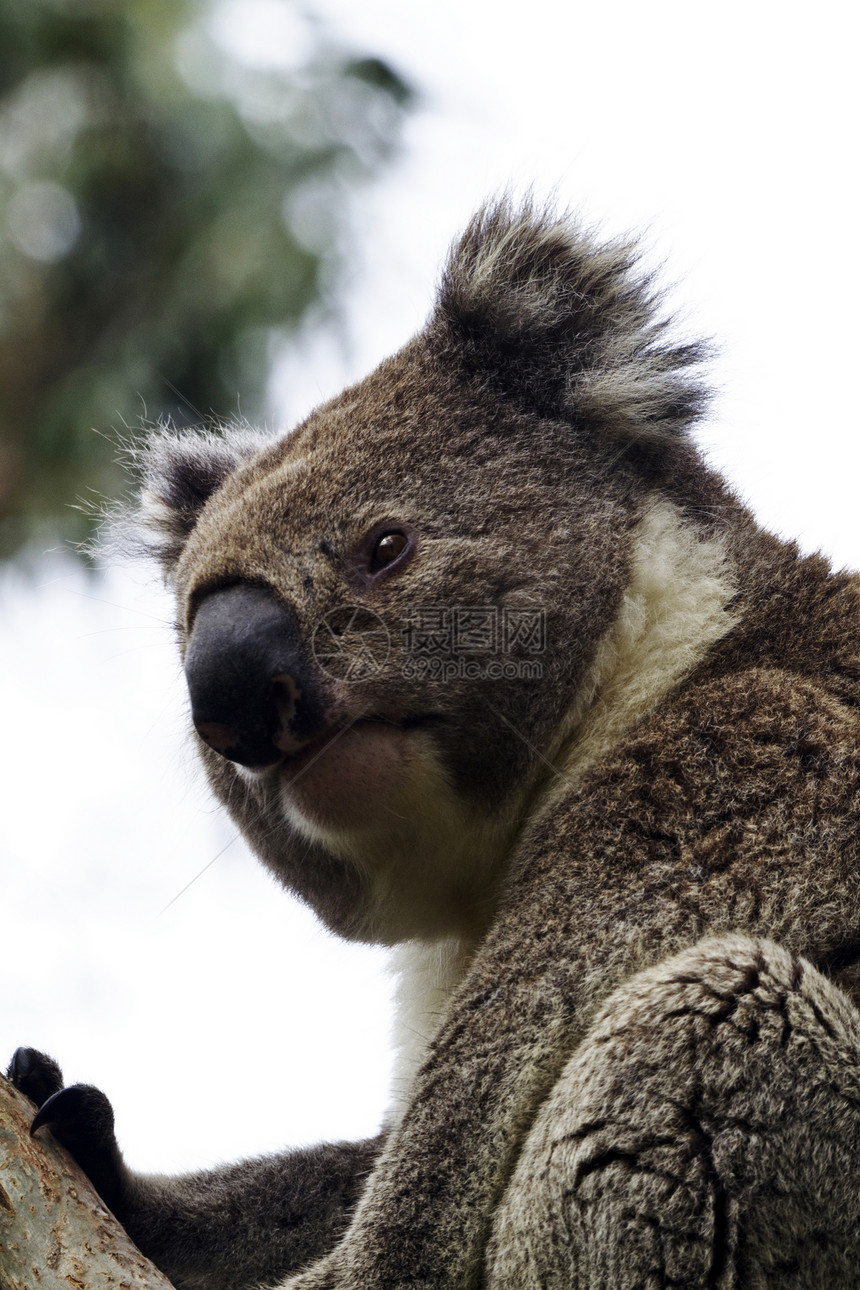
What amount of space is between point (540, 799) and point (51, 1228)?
1.51 m

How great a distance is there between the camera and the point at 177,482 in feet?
13.9

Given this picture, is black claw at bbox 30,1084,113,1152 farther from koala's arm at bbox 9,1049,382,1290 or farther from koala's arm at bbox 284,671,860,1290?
koala's arm at bbox 284,671,860,1290

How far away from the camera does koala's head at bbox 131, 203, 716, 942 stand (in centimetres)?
296

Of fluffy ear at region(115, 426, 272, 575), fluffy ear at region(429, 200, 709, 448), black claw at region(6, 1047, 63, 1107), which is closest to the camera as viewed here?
black claw at region(6, 1047, 63, 1107)

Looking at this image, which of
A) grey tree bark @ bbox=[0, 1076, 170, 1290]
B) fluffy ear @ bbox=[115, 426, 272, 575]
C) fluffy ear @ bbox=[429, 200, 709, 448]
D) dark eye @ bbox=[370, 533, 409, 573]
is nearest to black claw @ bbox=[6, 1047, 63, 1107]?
grey tree bark @ bbox=[0, 1076, 170, 1290]

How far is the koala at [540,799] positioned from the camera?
2330mm

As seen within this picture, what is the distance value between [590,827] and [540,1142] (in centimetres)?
71

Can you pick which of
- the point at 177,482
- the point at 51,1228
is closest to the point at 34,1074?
the point at 51,1228

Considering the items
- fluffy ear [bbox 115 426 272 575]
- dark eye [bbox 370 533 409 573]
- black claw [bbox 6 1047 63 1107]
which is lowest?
black claw [bbox 6 1047 63 1107]

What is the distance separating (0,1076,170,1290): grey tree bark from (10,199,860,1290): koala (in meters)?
0.16

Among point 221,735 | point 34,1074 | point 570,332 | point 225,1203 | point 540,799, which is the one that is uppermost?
point 570,332

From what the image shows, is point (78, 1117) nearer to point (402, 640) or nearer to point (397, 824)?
point (397, 824)

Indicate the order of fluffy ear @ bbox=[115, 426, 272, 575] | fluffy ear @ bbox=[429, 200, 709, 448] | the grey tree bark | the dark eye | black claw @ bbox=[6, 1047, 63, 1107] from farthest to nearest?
fluffy ear @ bbox=[115, 426, 272, 575] → fluffy ear @ bbox=[429, 200, 709, 448] → the dark eye → black claw @ bbox=[6, 1047, 63, 1107] → the grey tree bark

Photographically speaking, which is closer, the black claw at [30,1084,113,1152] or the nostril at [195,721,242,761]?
the black claw at [30,1084,113,1152]
